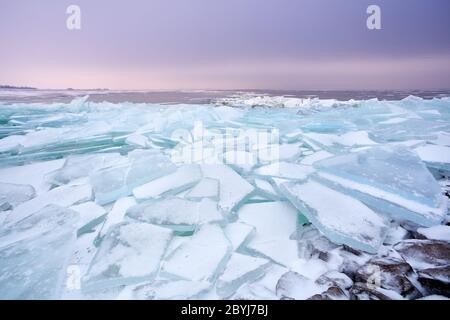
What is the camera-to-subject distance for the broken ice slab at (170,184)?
2006 millimetres

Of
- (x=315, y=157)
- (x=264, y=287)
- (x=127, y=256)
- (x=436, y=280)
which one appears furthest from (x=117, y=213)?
(x=315, y=157)

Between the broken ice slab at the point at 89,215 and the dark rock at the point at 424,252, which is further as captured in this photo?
the broken ice slab at the point at 89,215

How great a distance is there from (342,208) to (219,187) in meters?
0.89

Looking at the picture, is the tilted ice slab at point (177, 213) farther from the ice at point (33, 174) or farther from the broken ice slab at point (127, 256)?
the ice at point (33, 174)

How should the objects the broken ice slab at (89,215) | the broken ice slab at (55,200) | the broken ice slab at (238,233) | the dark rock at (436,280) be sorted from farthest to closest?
the broken ice slab at (55,200)
the broken ice slab at (89,215)
the broken ice slab at (238,233)
the dark rock at (436,280)

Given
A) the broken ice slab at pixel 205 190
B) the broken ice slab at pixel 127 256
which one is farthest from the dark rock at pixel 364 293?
the broken ice slab at pixel 205 190

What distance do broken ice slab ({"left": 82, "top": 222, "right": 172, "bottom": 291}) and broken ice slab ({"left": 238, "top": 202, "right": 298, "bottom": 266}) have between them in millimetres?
487

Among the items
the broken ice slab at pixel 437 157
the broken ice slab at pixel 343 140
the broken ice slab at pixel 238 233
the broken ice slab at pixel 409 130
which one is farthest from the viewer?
the broken ice slab at pixel 409 130

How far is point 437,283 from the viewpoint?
1.12 m

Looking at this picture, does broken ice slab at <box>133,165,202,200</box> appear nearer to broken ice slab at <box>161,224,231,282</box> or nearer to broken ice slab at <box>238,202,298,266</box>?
broken ice slab at <box>238,202,298,266</box>

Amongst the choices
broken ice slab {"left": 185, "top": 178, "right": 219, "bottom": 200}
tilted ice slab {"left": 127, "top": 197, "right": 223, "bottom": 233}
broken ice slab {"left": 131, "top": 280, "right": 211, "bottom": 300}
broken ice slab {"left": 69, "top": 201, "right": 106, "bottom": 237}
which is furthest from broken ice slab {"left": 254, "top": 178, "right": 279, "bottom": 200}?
broken ice slab {"left": 69, "top": 201, "right": 106, "bottom": 237}

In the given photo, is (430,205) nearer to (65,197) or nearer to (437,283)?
(437,283)

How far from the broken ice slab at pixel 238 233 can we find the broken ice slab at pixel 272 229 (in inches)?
1.4
